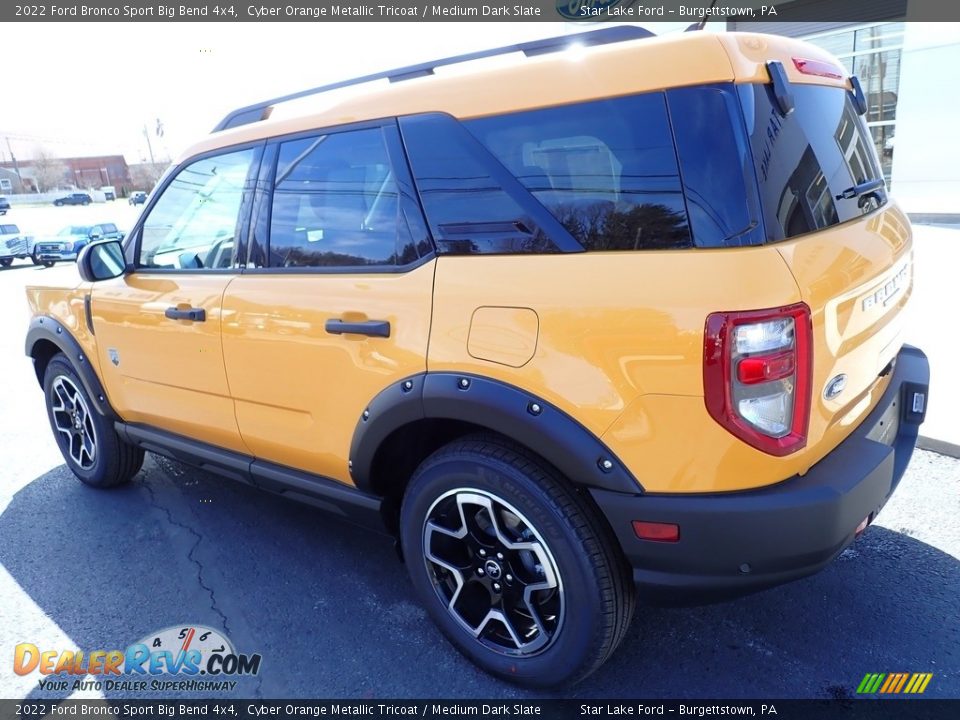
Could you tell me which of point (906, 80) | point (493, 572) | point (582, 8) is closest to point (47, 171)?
point (582, 8)

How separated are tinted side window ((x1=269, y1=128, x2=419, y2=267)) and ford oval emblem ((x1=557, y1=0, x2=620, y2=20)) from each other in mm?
12753

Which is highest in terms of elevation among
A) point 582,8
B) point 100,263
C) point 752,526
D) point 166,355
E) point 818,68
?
point 582,8

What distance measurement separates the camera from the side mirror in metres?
3.36

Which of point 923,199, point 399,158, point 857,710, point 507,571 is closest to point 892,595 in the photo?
point 857,710

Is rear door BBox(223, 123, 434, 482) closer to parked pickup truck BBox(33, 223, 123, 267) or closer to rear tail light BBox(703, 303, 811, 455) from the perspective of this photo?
rear tail light BBox(703, 303, 811, 455)

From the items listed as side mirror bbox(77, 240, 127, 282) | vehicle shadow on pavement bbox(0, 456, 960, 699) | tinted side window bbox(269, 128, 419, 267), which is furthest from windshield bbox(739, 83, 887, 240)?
side mirror bbox(77, 240, 127, 282)

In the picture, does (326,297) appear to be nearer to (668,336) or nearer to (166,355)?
(166,355)

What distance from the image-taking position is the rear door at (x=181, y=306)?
2855mm

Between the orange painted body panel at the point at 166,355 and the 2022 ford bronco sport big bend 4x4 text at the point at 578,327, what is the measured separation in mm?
54

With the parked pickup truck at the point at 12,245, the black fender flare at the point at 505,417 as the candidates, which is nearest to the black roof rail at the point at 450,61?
the black fender flare at the point at 505,417

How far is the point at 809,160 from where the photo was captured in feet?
6.29

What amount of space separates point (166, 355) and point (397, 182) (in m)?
1.58

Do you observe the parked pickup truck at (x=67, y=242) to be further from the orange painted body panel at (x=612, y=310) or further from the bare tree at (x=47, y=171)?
the bare tree at (x=47, y=171)

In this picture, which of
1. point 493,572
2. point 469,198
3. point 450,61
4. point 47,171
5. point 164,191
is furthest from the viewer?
point 47,171
